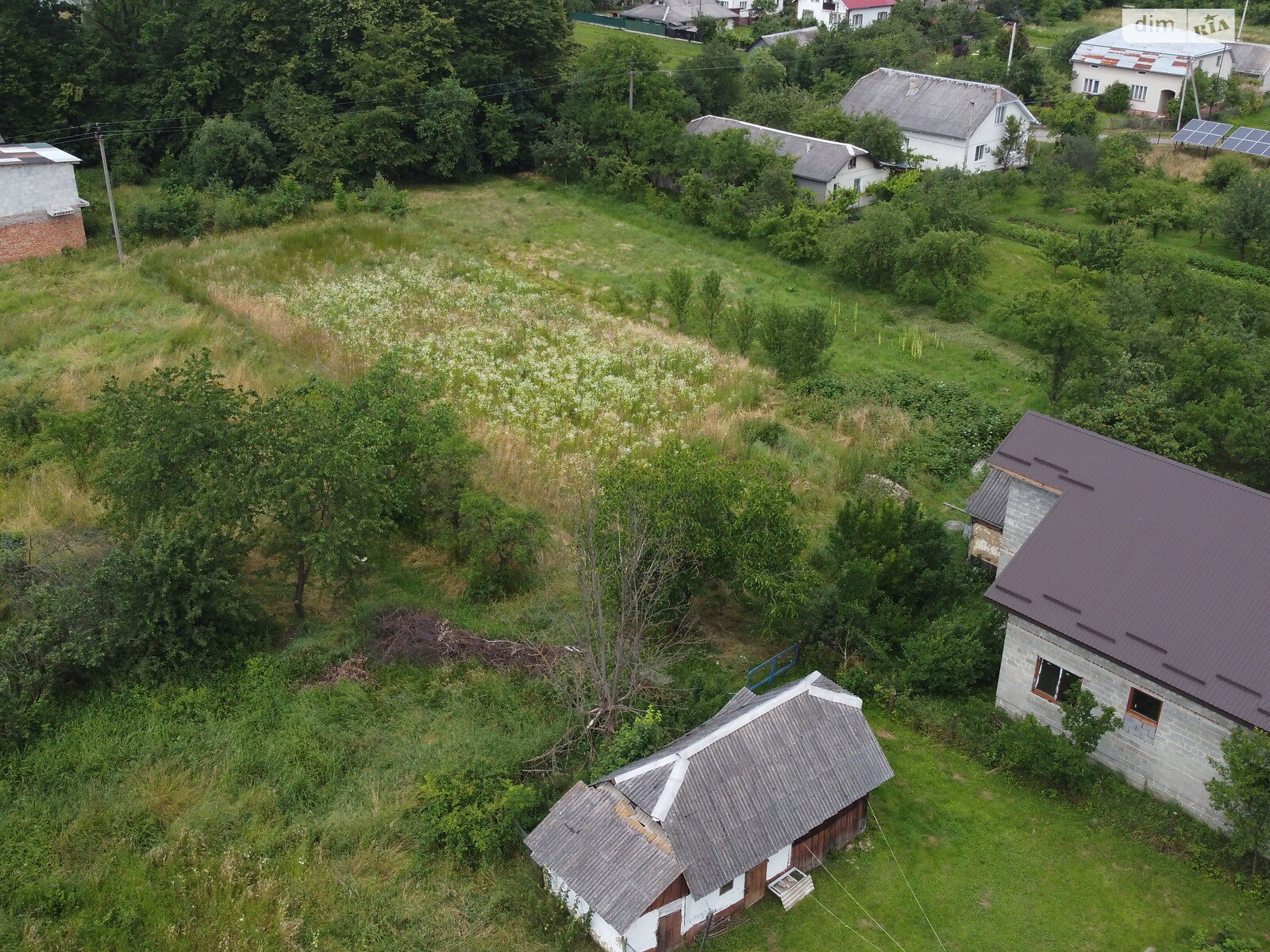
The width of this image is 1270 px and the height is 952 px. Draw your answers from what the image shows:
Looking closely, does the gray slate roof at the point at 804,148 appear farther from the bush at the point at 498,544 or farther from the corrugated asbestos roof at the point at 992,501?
the bush at the point at 498,544

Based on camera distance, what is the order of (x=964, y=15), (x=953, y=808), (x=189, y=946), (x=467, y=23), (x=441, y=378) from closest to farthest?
1. (x=189, y=946)
2. (x=953, y=808)
3. (x=441, y=378)
4. (x=467, y=23)
5. (x=964, y=15)

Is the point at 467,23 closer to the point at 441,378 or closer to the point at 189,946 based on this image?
the point at 441,378

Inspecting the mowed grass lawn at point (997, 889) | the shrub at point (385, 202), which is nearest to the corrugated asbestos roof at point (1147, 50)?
the shrub at point (385, 202)

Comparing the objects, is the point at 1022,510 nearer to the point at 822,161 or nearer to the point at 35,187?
the point at 822,161

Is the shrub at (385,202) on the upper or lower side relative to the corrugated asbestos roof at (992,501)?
upper

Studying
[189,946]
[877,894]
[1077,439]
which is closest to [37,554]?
[189,946]

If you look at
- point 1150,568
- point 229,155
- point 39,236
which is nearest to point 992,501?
point 1150,568
